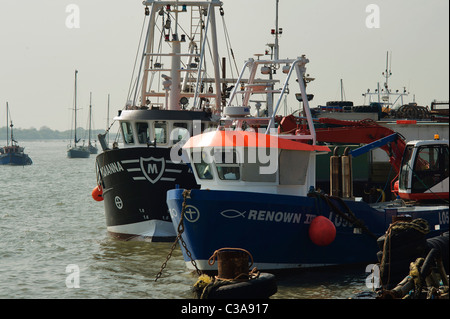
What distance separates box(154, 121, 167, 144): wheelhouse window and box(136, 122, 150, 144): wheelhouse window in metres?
0.30

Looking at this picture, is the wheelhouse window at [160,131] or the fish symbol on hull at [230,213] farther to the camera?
the wheelhouse window at [160,131]

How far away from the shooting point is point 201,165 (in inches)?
657

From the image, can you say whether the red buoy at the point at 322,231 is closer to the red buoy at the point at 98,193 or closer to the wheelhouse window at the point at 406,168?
the wheelhouse window at the point at 406,168

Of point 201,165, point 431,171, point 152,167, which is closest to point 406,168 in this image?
point 431,171

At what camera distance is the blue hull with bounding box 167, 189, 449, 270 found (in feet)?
49.7

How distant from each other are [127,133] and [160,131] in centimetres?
122

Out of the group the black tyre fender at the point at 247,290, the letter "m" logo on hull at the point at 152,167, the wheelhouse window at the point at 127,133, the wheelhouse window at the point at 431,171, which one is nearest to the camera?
the black tyre fender at the point at 247,290

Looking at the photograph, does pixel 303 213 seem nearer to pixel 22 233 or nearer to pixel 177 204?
pixel 177 204

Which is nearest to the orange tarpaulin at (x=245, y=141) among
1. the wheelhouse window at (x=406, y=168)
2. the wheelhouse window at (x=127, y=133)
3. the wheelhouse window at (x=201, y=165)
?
the wheelhouse window at (x=201, y=165)

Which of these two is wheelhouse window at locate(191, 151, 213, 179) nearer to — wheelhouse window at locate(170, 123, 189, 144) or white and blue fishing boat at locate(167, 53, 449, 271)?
white and blue fishing boat at locate(167, 53, 449, 271)

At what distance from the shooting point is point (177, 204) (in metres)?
15.4

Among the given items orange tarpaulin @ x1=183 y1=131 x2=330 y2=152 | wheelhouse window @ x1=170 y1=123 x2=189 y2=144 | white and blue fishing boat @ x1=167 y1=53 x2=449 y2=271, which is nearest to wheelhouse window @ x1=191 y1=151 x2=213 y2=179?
white and blue fishing boat @ x1=167 y1=53 x2=449 y2=271

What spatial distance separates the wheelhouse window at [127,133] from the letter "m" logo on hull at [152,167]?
2.22m

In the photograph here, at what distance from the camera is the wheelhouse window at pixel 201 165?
16.5m
